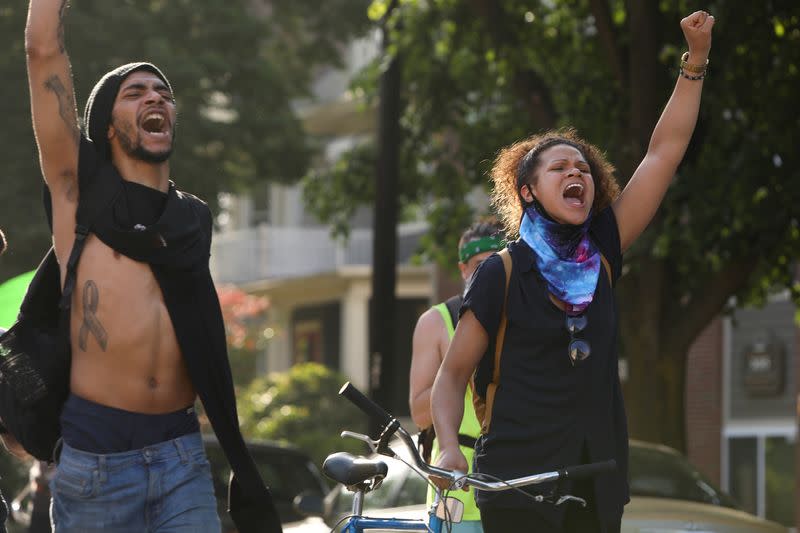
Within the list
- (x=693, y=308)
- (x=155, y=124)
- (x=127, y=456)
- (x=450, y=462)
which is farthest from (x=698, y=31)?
(x=693, y=308)

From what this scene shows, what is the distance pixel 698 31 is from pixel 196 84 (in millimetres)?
17324

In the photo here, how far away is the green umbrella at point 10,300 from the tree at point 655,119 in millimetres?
6444

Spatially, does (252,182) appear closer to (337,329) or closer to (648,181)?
(337,329)

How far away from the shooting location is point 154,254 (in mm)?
4566

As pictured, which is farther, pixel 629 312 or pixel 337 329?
pixel 337 329

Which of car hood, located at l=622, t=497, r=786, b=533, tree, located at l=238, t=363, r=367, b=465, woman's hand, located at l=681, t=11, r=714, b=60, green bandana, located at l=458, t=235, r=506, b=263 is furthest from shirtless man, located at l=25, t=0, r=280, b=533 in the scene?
tree, located at l=238, t=363, r=367, b=465

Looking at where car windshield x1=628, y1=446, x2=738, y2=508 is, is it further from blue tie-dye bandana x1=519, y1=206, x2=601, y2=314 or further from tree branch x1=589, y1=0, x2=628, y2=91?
tree branch x1=589, y1=0, x2=628, y2=91

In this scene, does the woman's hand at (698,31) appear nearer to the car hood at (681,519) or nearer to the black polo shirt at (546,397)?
the black polo shirt at (546,397)

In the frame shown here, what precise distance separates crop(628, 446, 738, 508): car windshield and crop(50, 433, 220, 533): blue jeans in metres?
4.33

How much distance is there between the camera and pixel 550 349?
4.53 meters

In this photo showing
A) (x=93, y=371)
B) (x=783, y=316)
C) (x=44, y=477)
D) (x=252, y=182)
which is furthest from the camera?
(x=252, y=182)

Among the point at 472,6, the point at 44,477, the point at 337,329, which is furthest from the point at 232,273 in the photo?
the point at 44,477

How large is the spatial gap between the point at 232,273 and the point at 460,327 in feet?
111

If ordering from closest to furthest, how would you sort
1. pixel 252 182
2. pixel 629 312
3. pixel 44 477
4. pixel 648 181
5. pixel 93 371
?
pixel 93 371
pixel 648 181
pixel 44 477
pixel 629 312
pixel 252 182
